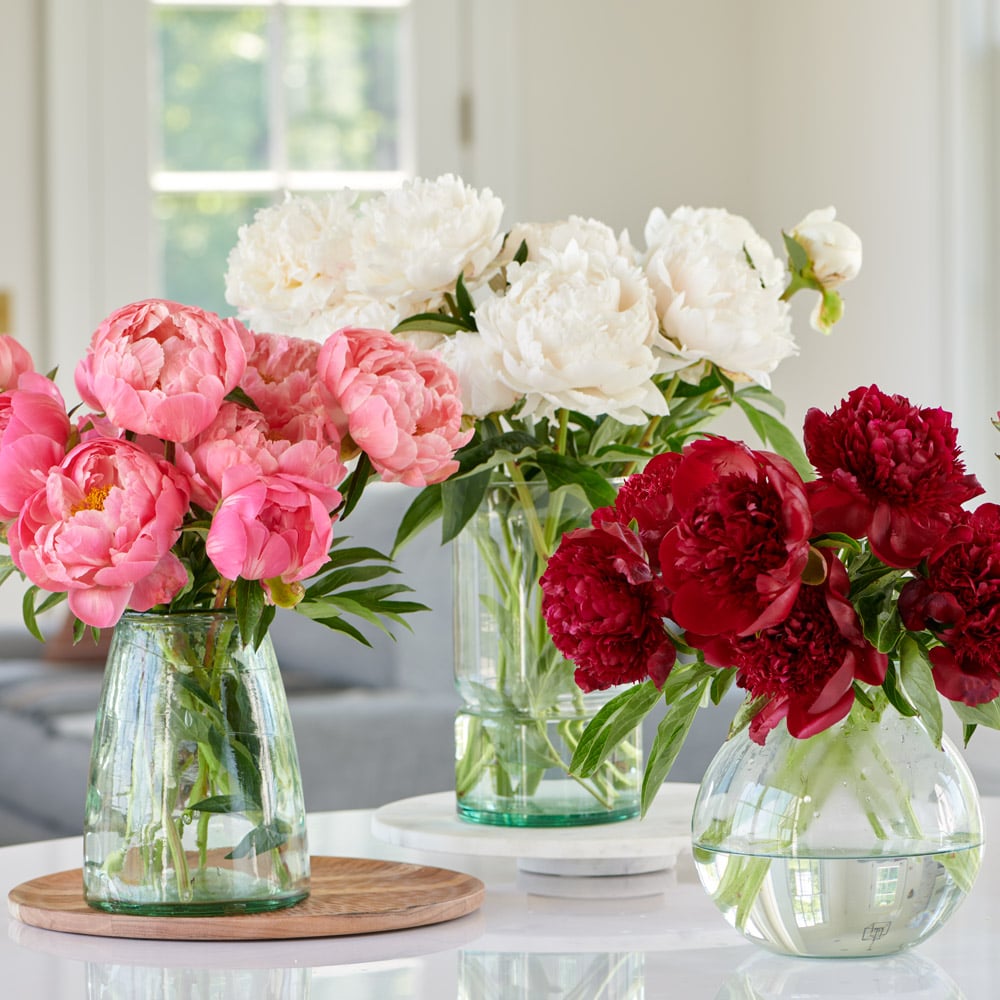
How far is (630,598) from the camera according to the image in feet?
1.98

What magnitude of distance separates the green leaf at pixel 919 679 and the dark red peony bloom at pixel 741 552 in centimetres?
7

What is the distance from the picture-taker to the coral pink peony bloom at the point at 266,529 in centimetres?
62

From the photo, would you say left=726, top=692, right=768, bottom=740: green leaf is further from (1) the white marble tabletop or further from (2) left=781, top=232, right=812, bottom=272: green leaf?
(2) left=781, top=232, right=812, bottom=272: green leaf

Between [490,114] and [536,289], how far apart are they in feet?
10.0

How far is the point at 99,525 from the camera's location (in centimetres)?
63

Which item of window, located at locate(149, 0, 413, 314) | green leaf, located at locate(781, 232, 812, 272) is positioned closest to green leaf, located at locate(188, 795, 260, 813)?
green leaf, located at locate(781, 232, 812, 272)

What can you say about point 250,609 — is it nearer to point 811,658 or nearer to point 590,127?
point 811,658

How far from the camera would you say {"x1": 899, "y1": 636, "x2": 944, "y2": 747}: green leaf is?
60 centimetres

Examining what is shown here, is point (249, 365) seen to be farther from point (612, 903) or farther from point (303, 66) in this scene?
point (303, 66)

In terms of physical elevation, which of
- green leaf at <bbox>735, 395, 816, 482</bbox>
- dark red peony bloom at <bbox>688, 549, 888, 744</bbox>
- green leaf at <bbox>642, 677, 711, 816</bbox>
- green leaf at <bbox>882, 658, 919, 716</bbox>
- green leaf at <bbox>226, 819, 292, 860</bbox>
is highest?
green leaf at <bbox>735, 395, 816, 482</bbox>

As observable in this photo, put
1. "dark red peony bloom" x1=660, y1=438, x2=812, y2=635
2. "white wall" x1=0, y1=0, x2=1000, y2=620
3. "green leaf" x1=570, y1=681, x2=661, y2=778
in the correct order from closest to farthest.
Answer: "dark red peony bloom" x1=660, y1=438, x2=812, y2=635 < "green leaf" x1=570, y1=681, x2=661, y2=778 < "white wall" x1=0, y1=0, x2=1000, y2=620

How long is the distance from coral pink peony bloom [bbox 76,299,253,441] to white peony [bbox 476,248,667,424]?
17 centimetres

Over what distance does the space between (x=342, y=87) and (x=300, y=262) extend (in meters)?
2.96

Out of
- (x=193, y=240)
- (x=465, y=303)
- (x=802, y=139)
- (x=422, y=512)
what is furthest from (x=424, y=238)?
(x=193, y=240)
